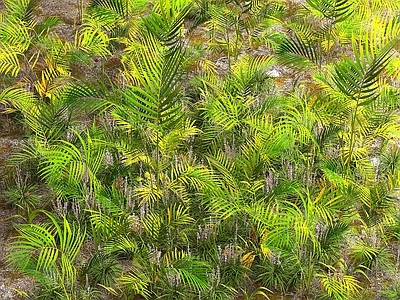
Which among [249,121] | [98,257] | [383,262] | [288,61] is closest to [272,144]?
[249,121]

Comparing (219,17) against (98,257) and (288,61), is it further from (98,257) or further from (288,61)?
(98,257)

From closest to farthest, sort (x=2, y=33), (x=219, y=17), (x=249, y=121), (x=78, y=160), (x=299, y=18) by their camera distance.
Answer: (x=78, y=160) < (x=249, y=121) < (x=2, y=33) < (x=219, y=17) < (x=299, y=18)

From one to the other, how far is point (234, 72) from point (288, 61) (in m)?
0.59

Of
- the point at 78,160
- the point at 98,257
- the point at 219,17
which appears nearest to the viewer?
the point at 98,257

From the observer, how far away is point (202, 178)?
373cm

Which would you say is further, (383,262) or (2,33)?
(2,33)

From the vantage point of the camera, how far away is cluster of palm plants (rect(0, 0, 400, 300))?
332cm

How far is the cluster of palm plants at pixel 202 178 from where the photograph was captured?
332 cm

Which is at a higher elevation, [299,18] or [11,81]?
[299,18]

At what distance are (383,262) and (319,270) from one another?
390mm

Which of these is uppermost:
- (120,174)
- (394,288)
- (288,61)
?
(288,61)

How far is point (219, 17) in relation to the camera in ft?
16.3

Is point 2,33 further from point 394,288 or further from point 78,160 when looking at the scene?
point 394,288

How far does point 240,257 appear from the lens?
11.8 ft
